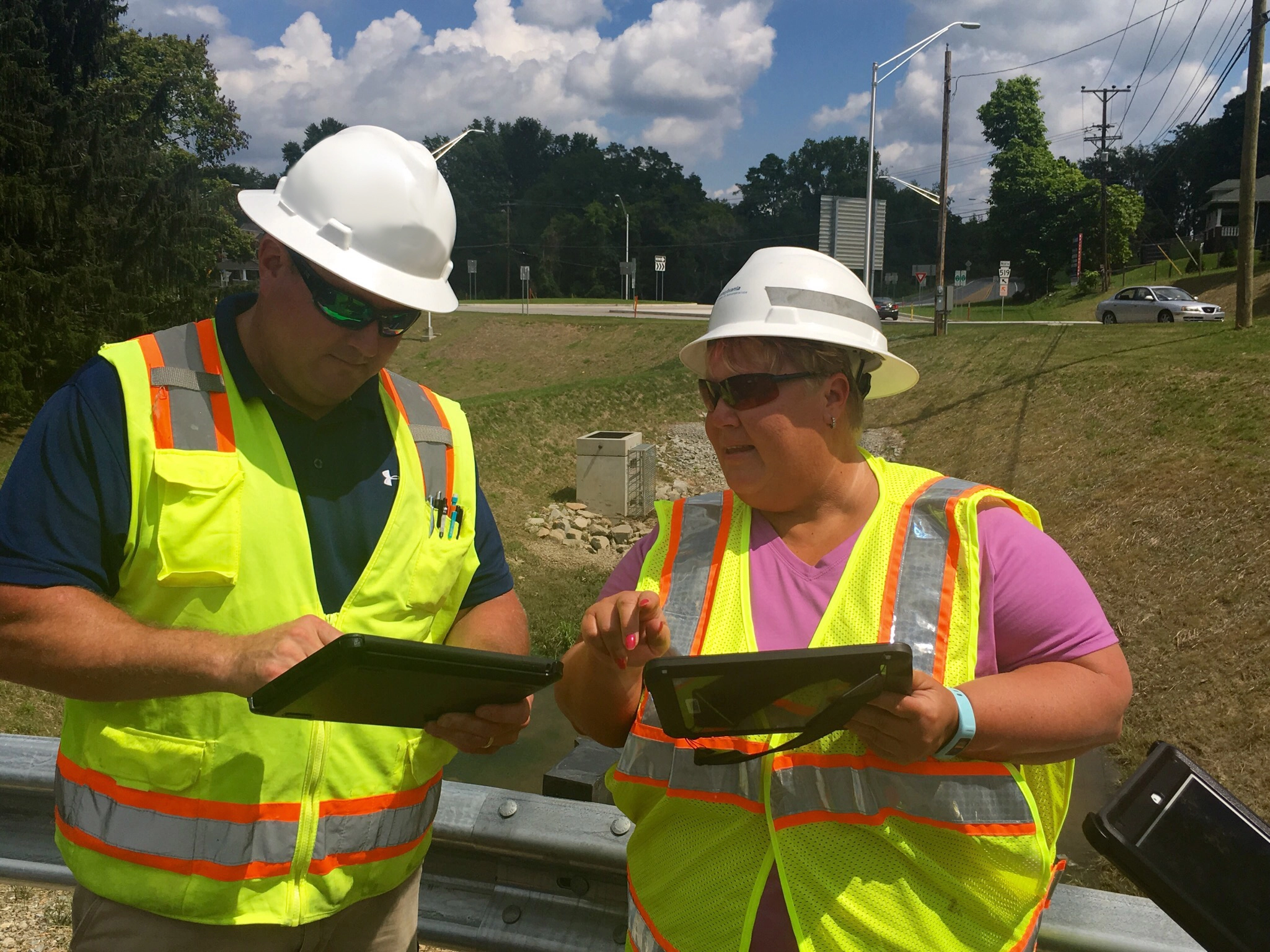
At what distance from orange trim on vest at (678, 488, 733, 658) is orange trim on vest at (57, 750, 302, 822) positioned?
98cm

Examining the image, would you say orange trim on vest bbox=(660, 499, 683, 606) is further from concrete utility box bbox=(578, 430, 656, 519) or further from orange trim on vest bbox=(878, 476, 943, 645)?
concrete utility box bbox=(578, 430, 656, 519)

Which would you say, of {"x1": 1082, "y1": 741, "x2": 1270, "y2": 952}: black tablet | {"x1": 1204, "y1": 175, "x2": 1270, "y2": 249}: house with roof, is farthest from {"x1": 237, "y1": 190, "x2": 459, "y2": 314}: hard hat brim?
{"x1": 1204, "y1": 175, "x2": 1270, "y2": 249}: house with roof

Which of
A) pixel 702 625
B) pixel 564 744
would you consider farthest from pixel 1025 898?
pixel 564 744

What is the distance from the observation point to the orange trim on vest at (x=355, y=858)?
7.11 feet

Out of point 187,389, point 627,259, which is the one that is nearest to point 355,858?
point 187,389

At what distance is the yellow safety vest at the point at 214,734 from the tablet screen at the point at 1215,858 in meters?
1.54

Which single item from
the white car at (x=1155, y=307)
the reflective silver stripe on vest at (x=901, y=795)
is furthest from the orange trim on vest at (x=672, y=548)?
the white car at (x=1155, y=307)

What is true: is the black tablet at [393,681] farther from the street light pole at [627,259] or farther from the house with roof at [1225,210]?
the house with roof at [1225,210]

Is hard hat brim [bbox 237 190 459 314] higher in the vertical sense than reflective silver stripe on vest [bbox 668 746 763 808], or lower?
higher

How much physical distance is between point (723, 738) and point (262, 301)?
1422 mm

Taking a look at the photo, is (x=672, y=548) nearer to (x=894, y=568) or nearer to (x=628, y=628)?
(x=628, y=628)

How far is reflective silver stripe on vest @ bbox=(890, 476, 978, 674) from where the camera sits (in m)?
2.01

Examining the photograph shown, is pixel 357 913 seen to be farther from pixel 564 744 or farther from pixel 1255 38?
pixel 1255 38

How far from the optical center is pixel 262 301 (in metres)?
2.33
